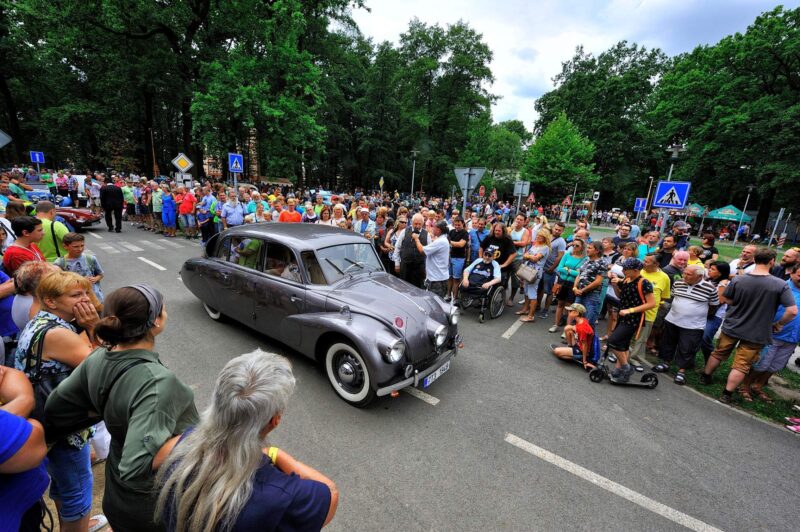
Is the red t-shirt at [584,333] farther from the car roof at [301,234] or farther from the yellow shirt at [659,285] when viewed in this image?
the car roof at [301,234]

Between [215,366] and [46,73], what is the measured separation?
A: 4131 centimetres

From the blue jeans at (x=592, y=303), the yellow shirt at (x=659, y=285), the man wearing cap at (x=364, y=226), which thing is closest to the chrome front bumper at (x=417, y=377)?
the blue jeans at (x=592, y=303)

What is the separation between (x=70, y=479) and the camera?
6.46 ft

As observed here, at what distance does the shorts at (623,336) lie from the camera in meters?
4.55

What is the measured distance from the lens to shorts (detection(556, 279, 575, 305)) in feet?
20.5

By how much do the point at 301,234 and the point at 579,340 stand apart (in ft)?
14.3

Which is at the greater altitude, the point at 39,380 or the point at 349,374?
the point at 39,380

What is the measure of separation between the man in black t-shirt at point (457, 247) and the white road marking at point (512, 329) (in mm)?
1533

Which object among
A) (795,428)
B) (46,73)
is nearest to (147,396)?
(795,428)

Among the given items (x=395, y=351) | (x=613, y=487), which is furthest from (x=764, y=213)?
(x=395, y=351)

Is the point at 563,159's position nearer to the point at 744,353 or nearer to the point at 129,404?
the point at 744,353

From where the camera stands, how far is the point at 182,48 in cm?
1959

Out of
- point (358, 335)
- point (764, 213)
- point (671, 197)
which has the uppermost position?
point (764, 213)

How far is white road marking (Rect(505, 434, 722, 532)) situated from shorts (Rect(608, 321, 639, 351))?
2084mm
